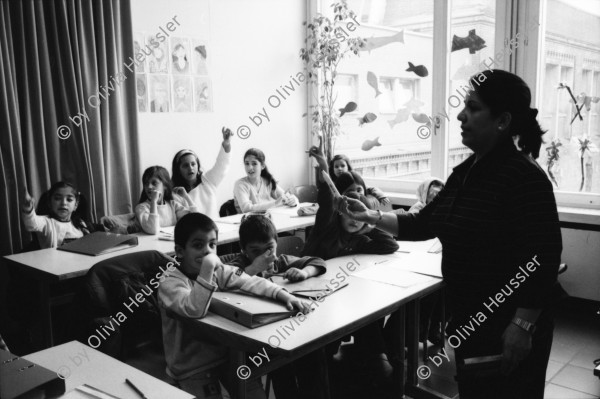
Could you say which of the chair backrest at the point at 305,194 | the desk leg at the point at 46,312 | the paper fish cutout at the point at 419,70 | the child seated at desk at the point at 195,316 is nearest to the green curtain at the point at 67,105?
the desk leg at the point at 46,312

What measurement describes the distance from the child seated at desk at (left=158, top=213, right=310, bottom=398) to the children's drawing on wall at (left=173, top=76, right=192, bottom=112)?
8.97 ft

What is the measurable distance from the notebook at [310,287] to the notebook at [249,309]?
212 millimetres

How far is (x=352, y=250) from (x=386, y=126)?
8.81ft

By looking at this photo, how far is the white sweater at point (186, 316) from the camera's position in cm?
187

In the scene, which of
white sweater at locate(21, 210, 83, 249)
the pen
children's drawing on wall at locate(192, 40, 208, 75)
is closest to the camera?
the pen

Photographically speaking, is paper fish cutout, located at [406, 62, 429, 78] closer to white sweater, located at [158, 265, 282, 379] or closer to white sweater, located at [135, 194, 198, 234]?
white sweater, located at [135, 194, 198, 234]

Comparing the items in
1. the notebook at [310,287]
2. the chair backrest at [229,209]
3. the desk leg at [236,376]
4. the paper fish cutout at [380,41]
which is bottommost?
the desk leg at [236,376]

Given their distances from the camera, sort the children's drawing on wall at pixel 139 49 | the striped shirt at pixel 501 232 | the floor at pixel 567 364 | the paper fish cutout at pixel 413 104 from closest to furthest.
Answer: the striped shirt at pixel 501 232
the floor at pixel 567 364
the children's drawing on wall at pixel 139 49
the paper fish cutout at pixel 413 104

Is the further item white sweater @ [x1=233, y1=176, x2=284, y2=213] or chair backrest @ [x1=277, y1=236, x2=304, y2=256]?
white sweater @ [x1=233, y1=176, x2=284, y2=213]

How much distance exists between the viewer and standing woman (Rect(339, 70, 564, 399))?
4.76 feet

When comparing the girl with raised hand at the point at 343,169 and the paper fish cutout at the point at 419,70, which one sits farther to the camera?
the paper fish cutout at the point at 419,70

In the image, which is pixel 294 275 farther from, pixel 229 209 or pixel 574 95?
pixel 574 95

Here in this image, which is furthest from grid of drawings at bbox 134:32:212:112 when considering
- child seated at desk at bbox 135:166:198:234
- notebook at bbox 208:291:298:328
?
notebook at bbox 208:291:298:328

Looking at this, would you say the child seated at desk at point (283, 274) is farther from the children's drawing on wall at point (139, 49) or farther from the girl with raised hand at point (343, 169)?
the children's drawing on wall at point (139, 49)
